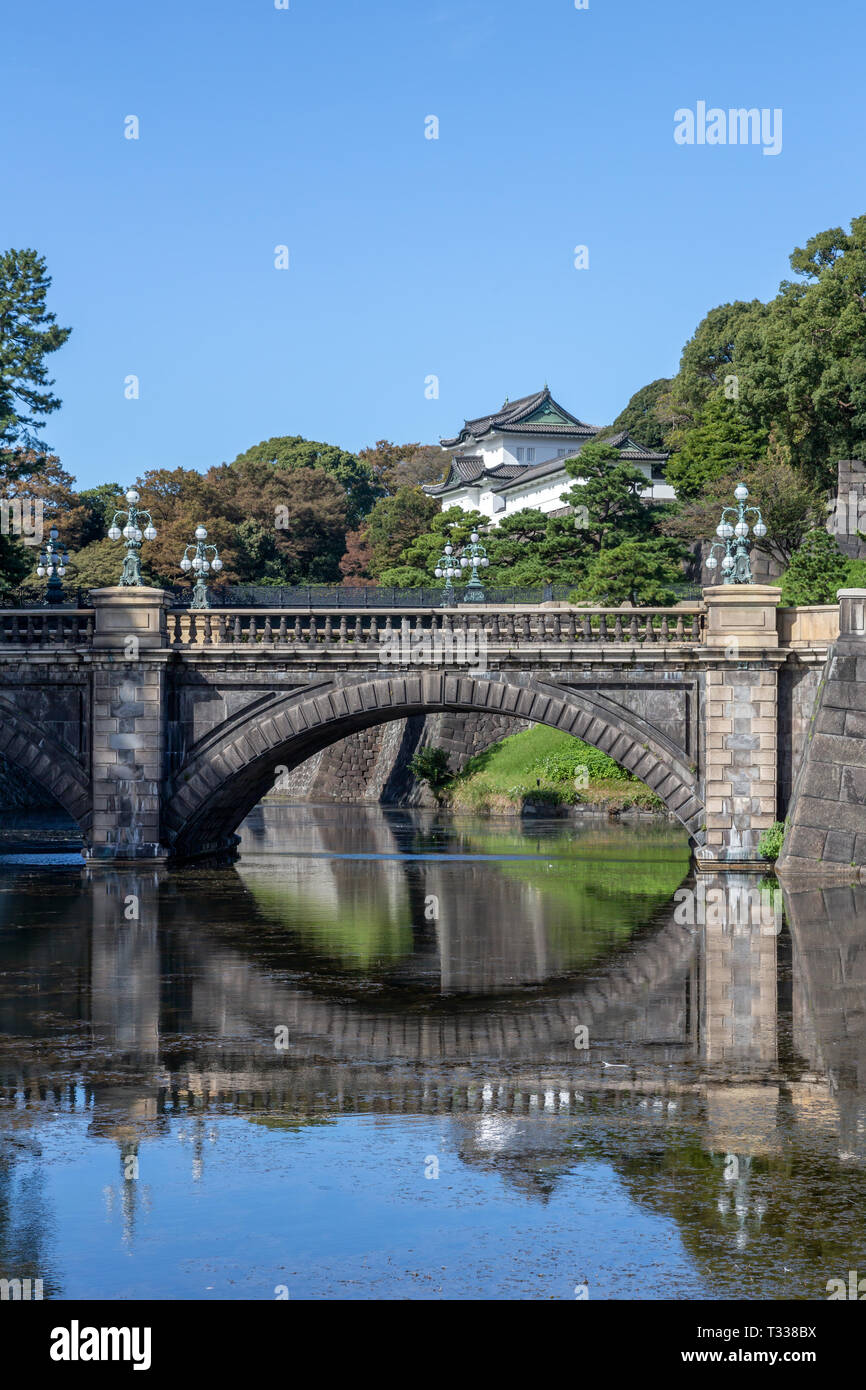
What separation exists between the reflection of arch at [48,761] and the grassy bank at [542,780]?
26273 millimetres

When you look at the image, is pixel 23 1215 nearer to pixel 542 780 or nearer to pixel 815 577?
pixel 815 577

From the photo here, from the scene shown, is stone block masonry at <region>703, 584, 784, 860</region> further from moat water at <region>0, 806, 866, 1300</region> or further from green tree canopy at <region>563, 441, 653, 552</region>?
green tree canopy at <region>563, 441, 653, 552</region>

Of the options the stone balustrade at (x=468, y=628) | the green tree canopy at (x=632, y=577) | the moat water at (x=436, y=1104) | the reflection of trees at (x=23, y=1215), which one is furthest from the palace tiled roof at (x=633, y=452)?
the reflection of trees at (x=23, y=1215)

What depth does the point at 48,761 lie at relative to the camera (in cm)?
3888

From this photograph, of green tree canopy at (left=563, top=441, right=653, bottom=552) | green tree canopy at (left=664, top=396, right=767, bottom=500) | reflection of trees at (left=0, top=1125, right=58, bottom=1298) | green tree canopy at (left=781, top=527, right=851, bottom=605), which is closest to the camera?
reflection of trees at (left=0, top=1125, right=58, bottom=1298)

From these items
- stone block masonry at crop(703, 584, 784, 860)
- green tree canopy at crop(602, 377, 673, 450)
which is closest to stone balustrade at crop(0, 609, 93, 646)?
stone block masonry at crop(703, 584, 784, 860)

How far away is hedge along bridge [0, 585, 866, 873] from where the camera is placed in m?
35.6

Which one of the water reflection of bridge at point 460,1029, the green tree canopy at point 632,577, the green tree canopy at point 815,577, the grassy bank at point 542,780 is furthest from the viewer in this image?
the green tree canopy at point 632,577

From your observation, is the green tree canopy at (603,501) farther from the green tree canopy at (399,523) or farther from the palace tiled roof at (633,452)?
the green tree canopy at (399,523)

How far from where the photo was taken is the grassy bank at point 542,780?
6106 cm

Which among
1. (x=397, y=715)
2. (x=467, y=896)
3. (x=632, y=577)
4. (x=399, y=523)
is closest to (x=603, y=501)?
(x=632, y=577)

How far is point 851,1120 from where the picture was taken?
1373cm

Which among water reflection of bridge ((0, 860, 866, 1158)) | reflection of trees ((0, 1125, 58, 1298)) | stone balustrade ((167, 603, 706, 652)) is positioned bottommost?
reflection of trees ((0, 1125, 58, 1298))

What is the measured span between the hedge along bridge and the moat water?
301 inches
